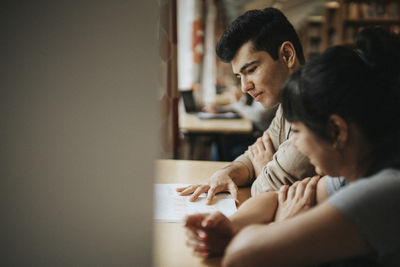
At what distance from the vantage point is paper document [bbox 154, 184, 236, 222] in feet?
2.81

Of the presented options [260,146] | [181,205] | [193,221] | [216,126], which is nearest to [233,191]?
[181,205]

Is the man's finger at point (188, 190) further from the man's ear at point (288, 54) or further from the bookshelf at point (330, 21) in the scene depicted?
the bookshelf at point (330, 21)

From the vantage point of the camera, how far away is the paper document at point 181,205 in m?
0.86

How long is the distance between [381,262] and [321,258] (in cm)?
11

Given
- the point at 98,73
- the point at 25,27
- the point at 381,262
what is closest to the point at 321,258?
the point at 381,262

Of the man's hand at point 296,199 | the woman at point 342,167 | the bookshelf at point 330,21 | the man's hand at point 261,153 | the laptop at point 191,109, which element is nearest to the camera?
the woman at point 342,167

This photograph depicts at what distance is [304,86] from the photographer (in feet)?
1.98

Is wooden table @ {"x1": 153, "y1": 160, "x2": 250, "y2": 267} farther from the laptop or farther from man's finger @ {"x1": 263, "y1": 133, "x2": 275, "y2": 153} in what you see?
the laptop

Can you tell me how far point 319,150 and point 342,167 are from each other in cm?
6

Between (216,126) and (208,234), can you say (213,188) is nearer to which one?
(208,234)

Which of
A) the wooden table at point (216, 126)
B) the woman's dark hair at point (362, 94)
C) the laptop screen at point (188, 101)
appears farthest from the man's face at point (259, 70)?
the laptop screen at point (188, 101)

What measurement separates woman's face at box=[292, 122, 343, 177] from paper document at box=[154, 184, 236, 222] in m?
0.32

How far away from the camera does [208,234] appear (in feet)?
2.11

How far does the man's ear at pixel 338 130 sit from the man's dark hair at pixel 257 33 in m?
0.70
